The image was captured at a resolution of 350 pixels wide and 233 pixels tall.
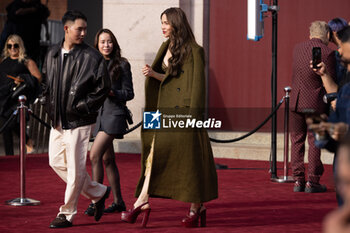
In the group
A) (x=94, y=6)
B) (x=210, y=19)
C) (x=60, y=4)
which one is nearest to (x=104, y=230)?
(x=210, y=19)

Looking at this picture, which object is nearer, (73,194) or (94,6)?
(73,194)

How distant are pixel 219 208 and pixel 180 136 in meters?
1.46

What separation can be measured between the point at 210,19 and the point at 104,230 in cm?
811

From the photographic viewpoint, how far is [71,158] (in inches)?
244

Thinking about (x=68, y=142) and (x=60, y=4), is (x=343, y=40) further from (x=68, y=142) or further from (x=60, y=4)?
(x=60, y=4)

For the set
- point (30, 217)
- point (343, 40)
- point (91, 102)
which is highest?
point (343, 40)

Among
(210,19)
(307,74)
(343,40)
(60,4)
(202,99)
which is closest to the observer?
(343,40)

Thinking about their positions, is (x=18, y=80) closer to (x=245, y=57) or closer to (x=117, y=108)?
(x=245, y=57)

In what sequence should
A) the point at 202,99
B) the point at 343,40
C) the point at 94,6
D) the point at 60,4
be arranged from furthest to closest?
the point at 60,4
the point at 94,6
the point at 202,99
the point at 343,40

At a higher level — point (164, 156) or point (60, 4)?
point (60, 4)

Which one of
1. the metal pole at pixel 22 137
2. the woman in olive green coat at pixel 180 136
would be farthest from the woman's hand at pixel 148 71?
the metal pole at pixel 22 137

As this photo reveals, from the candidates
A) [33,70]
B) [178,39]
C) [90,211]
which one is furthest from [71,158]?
[33,70]

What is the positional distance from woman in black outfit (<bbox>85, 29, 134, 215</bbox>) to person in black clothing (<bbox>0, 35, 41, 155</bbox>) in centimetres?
427

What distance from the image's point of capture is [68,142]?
6.22 metres
